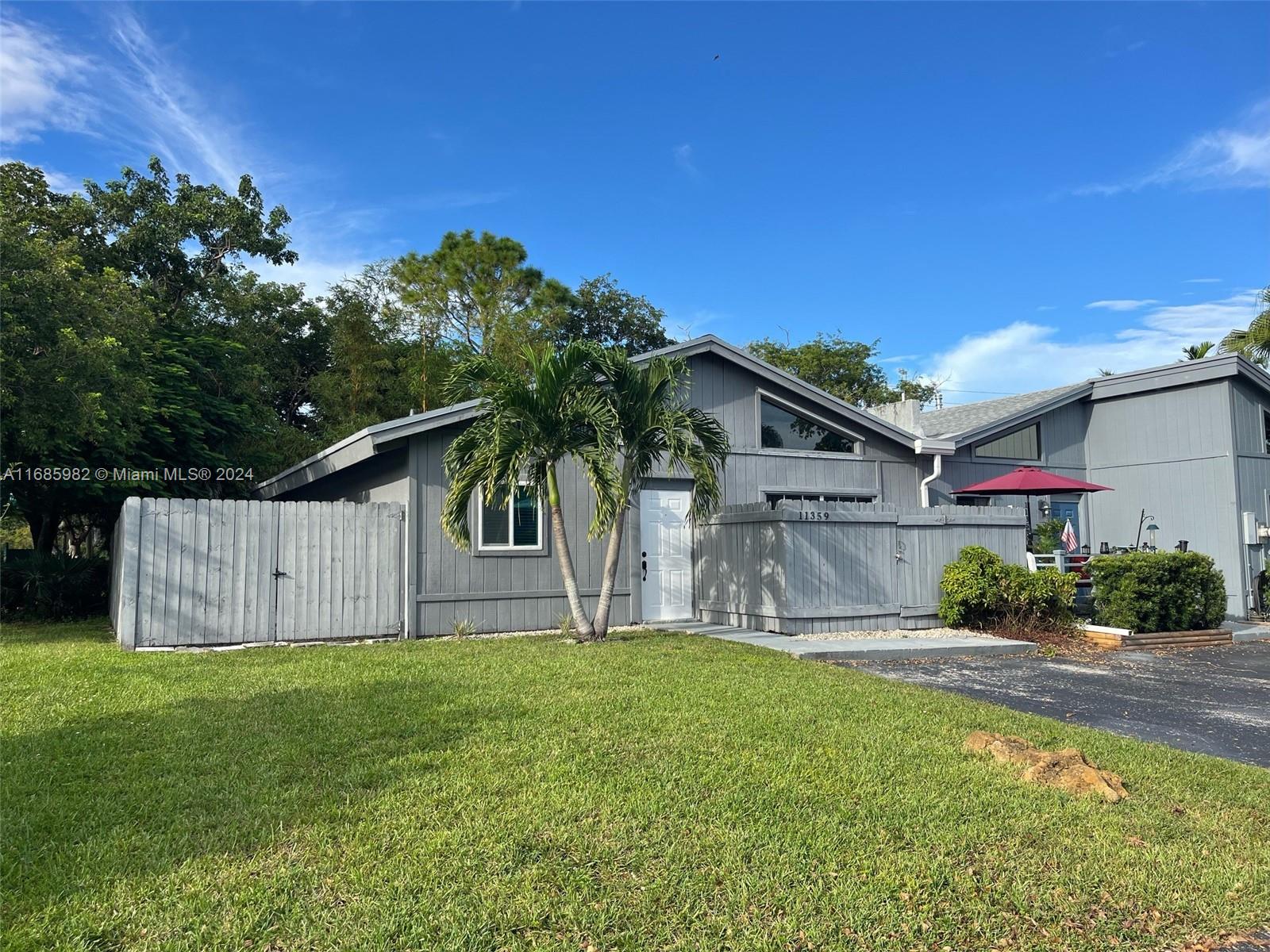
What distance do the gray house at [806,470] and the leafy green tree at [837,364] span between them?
1518 centimetres

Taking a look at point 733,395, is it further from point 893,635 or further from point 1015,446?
point 1015,446

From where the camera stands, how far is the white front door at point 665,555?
1202 cm

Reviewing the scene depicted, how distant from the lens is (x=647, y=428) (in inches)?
383

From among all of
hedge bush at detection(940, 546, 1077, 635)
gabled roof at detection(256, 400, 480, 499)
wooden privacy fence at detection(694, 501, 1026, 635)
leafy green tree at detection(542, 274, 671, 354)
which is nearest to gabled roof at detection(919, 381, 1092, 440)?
wooden privacy fence at detection(694, 501, 1026, 635)

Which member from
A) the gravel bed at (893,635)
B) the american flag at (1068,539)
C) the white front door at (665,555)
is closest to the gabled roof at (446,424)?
the white front door at (665,555)

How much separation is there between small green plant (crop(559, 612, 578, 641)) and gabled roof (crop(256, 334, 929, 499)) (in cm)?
311

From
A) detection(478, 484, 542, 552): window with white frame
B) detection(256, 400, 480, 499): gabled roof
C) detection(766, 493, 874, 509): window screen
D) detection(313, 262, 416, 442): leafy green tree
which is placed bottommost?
detection(478, 484, 542, 552): window with white frame

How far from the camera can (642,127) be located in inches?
661

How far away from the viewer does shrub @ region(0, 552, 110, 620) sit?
13000 mm

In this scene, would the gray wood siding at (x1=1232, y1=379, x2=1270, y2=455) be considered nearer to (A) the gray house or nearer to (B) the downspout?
(A) the gray house

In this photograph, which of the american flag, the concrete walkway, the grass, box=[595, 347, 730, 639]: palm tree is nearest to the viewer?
the grass

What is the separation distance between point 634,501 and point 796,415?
3814 millimetres

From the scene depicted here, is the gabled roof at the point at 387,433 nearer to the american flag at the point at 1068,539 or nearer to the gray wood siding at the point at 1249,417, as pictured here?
the american flag at the point at 1068,539

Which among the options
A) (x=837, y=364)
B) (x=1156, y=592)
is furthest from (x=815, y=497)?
(x=837, y=364)
